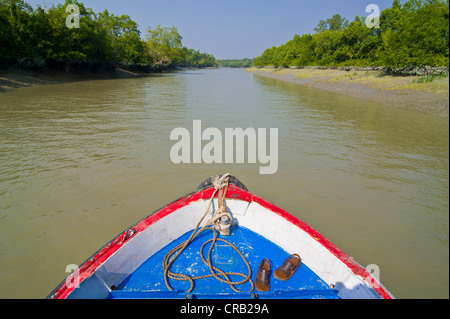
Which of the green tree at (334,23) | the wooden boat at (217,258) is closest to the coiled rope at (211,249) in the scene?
the wooden boat at (217,258)

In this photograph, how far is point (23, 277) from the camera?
296 centimetres

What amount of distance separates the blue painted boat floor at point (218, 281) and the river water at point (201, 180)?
1231 millimetres

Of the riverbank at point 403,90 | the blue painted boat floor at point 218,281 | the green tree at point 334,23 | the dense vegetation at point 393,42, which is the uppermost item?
the green tree at point 334,23

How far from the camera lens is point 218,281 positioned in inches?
103

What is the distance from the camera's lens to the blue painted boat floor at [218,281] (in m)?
2.38

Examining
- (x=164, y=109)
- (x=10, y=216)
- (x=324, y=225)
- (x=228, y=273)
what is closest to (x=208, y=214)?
(x=228, y=273)

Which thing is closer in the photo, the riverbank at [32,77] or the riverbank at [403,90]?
the riverbank at [403,90]

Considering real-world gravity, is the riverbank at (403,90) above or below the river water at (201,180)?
above

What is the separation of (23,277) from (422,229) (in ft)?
20.4

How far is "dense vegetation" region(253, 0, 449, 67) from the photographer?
11.2 m

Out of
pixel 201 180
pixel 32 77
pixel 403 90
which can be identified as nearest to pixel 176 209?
pixel 201 180

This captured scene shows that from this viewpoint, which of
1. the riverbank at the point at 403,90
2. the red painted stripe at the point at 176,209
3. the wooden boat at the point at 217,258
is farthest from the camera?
the riverbank at the point at 403,90

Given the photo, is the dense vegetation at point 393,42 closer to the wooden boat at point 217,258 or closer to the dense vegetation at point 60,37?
the wooden boat at point 217,258

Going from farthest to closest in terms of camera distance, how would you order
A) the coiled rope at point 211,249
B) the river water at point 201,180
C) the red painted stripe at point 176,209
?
the river water at point 201,180 → the coiled rope at point 211,249 → the red painted stripe at point 176,209
